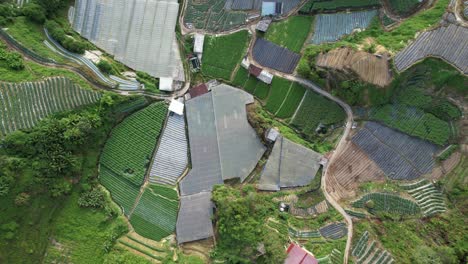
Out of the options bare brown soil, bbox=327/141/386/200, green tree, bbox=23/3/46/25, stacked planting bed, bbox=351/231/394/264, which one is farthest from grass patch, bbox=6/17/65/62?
stacked planting bed, bbox=351/231/394/264

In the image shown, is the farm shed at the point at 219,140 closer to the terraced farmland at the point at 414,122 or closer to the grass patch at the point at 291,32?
the grass patch at the point at 291,32

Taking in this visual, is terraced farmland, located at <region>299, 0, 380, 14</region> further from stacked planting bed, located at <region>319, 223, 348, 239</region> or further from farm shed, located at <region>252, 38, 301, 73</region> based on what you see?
stacked planting bed, located at <region>319, 223, 348, 239</region>

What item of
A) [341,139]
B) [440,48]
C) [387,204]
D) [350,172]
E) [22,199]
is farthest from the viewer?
[341,139]

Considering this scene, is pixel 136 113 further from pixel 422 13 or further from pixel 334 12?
pixel 422 13

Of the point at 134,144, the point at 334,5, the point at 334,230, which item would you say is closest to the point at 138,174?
the point at 134,144

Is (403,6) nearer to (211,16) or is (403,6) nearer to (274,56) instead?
(274,56)

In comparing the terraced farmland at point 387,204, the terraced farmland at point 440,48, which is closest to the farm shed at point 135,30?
the terraced farmland at point 440,48

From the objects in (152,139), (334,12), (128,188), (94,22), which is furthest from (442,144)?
(94,22)
